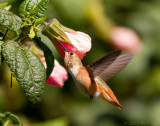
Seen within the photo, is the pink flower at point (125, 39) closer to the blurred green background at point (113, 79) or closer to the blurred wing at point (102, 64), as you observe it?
the blurred green background at point (113, 79)

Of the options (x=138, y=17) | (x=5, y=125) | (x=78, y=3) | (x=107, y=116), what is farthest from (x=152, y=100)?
(x=5, y=125)

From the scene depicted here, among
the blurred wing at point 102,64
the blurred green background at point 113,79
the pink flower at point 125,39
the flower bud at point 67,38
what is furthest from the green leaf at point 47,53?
the pink flower at point 125,39

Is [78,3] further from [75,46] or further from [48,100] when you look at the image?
[75,46]

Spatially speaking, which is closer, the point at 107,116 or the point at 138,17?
the point at 107,116

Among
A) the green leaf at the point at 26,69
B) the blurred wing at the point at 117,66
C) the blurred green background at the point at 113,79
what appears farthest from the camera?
the blurred green background at the point at 113,79

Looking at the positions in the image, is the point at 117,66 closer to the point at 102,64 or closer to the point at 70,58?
the point at 102,64

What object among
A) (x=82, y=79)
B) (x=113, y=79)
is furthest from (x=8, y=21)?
(x=113, y=79)
